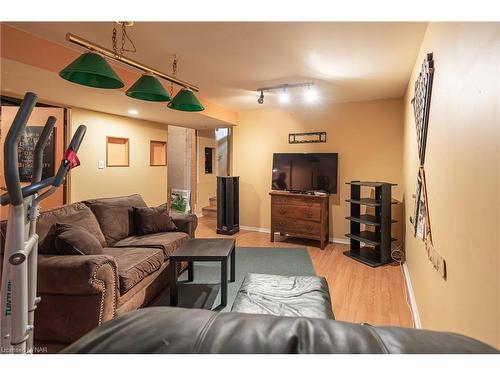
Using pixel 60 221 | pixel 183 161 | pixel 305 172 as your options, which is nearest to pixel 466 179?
pixel 60 221

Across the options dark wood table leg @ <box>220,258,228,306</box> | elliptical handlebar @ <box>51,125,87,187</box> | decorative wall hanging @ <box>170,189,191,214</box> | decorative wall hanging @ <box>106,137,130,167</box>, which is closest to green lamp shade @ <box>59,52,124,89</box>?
elliptical handlebar @ <box>51,125,87,187</box>

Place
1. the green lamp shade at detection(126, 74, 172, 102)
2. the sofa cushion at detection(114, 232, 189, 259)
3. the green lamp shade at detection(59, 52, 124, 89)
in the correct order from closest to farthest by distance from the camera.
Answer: the green lamp shade at detection(59, 52, 124, 89) → the green lamp shade at detection(126, 74, 172, 102) → the sofa cushion at detection(114, 232, 189, 259)

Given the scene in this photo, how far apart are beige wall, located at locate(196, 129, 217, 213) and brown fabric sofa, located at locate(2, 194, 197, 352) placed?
4020 millimetres

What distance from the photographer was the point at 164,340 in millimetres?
514

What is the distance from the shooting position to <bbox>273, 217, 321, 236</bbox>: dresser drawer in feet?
13.7

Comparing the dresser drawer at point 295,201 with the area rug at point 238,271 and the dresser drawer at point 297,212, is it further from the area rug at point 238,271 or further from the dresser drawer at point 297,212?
the area rug at point 238,271

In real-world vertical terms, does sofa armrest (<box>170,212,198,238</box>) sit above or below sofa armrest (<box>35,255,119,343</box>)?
above

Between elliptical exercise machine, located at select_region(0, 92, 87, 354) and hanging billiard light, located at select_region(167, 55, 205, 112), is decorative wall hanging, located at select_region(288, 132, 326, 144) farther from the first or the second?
elliptical exercise machine, located at select_region(0, 92, 87, 354)

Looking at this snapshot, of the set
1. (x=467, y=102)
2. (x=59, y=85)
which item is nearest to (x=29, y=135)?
(x=59, y=85)

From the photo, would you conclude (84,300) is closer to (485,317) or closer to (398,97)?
(485,317)

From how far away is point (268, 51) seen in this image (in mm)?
2402

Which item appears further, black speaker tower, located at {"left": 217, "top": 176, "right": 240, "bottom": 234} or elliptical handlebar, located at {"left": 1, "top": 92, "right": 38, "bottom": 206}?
black speaker tower, located at {"left": 217, "top": 176, "right": 240, "bottom": 234}

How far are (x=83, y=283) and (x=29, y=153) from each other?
7.52ft

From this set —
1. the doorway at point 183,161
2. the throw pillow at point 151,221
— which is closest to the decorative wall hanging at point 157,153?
the doorway at point 183,161
